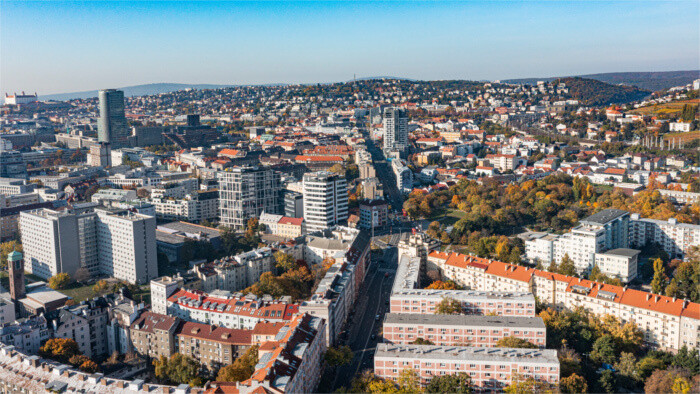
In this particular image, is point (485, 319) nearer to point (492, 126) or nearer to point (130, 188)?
point (130, 188)

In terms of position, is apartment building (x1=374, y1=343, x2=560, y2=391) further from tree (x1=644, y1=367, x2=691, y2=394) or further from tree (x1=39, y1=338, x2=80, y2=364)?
tree (x1=39, y1=338, x2=80, y2=364)

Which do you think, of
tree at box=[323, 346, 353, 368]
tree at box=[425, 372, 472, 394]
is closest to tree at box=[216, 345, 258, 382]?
tree at box=[323, 346, 353, 368]

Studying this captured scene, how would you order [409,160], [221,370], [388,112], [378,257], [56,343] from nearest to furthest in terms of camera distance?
[221,370] → [56,343] → [378,257] → [409,160] → [388,112]

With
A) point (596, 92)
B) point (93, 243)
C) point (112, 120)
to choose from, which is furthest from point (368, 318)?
point (596, 92)

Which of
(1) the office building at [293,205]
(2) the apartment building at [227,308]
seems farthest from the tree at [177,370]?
(1) the office building at [293,205]

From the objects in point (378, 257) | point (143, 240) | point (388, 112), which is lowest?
point (378, 257)

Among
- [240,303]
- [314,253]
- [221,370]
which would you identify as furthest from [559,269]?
[221,370]
